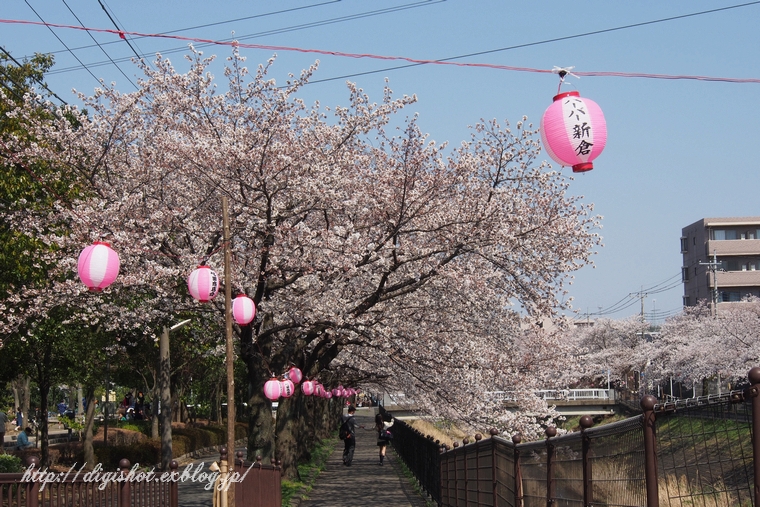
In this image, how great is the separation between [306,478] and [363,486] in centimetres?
192

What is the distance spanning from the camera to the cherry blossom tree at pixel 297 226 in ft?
46.0

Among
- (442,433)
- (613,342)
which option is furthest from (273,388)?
(613,342)

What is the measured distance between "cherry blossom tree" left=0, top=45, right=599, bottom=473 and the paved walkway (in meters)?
3.16

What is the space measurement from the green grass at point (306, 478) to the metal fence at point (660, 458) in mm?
10961

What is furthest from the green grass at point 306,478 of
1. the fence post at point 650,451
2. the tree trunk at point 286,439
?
the fence post at point 650,451

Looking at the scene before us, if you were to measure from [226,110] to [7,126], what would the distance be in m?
4.13

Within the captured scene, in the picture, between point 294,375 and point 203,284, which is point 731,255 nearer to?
point 294,375

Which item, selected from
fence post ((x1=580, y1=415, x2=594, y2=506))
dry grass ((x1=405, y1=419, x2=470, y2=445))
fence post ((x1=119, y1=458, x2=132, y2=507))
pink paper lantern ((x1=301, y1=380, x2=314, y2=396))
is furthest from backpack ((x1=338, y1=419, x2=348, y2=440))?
fence post ((x1=580, y1=415, x2=594, y2=506))

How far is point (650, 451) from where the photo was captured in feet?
14.8

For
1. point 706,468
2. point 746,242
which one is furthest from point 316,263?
point 746,242

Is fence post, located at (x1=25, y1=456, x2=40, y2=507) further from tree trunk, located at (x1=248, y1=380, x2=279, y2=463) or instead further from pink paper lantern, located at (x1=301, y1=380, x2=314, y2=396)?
pink paper lantern, located at (x1=301, y1=380, x2=314, y2=396)

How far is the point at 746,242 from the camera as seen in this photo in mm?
74812

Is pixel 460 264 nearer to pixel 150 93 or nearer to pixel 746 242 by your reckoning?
pixel 150 93

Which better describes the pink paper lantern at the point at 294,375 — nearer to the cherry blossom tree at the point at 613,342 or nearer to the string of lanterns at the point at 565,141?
the string of lanterns at the point at 565,141
